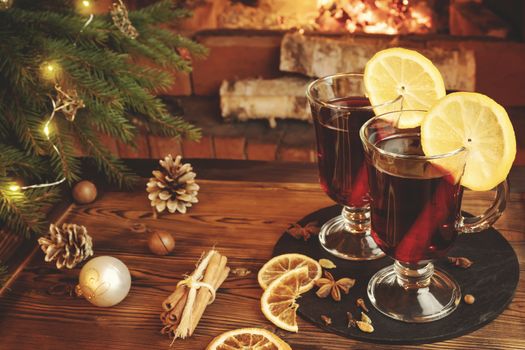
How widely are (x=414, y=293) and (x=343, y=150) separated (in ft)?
0.94

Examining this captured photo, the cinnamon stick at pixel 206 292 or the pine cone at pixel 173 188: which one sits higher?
the pine cone at pixel 173 188

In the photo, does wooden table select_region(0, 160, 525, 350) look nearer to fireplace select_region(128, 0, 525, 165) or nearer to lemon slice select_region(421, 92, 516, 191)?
lemon slice select_region(421, 92, 516, 191)

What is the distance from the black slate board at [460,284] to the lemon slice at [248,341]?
0.26 feet

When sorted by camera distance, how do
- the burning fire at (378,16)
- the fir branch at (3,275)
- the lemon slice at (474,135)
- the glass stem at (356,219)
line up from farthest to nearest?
the burning fire at (378,16)
the glass stem at (356,219)
the fir branch at (3,275)
the lemon slice at (474,135)

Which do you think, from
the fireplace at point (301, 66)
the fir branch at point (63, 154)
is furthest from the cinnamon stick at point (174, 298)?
the fireplace at point (301, 66)

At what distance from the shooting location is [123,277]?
1.09 m

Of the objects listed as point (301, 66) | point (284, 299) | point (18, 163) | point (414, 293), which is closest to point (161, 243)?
point (284, 299)

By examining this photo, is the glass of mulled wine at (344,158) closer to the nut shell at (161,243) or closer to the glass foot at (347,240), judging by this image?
the glass foot at (347,240)

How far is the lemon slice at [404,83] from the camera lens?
1.04m

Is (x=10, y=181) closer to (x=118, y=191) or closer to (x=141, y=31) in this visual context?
(x=118, y=191)

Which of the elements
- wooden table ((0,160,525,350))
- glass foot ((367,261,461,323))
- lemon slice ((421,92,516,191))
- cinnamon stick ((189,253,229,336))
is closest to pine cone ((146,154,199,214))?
wooden table ((0,160,525,350))

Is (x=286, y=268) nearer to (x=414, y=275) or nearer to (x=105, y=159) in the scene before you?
(x=414, y=275)

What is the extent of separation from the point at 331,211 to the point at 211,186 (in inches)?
11.9

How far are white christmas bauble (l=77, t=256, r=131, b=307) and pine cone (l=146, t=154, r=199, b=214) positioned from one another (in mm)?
262
